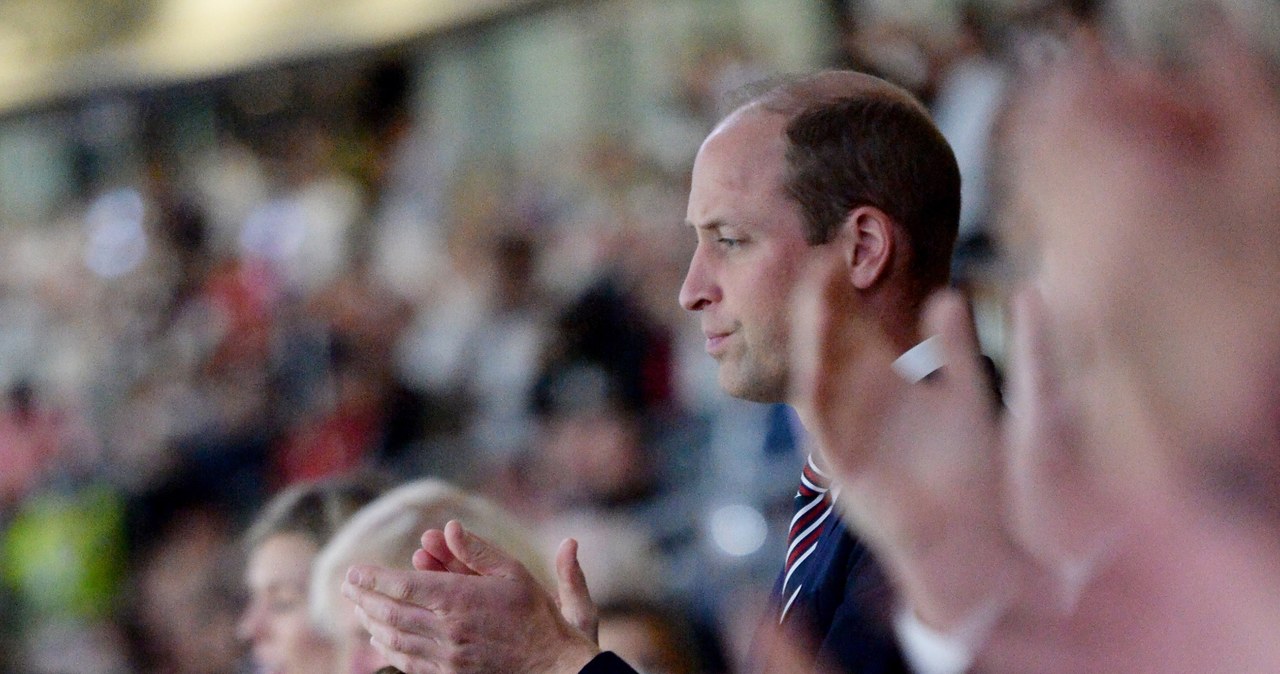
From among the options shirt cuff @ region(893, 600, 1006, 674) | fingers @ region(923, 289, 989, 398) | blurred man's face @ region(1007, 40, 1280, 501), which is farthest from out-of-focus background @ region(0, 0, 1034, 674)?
blurred man's face @ region(1007, 40, 1280, 501)

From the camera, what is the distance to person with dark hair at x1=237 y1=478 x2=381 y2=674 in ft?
6.57

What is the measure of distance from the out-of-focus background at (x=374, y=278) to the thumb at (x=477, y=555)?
64cm

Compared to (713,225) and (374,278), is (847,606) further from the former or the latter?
(374,278)

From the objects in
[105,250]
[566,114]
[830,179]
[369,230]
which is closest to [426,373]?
[369,230]

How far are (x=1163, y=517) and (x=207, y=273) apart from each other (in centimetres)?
664

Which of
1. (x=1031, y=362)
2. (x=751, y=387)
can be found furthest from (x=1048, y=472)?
(x=751, y=387)

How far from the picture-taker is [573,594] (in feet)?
4.58

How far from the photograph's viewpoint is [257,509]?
5090mm

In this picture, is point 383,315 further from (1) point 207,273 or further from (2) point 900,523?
(2) point 900,523

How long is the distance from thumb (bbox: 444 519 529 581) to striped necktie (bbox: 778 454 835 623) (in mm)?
235

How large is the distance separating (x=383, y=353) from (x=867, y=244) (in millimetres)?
4035

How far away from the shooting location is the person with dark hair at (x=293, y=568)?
6.57 feet

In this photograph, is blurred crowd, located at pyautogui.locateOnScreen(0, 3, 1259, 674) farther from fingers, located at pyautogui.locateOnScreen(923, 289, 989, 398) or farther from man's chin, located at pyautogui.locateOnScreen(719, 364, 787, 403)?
fingers, located at pyautogui.locateOnScreen(923, 289, 989, 398)

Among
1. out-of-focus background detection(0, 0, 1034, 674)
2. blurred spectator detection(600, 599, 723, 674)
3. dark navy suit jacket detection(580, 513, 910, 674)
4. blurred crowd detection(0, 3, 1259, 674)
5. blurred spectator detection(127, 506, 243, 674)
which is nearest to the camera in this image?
dark navy suit jacket detection(580, 513, 910, 674)
